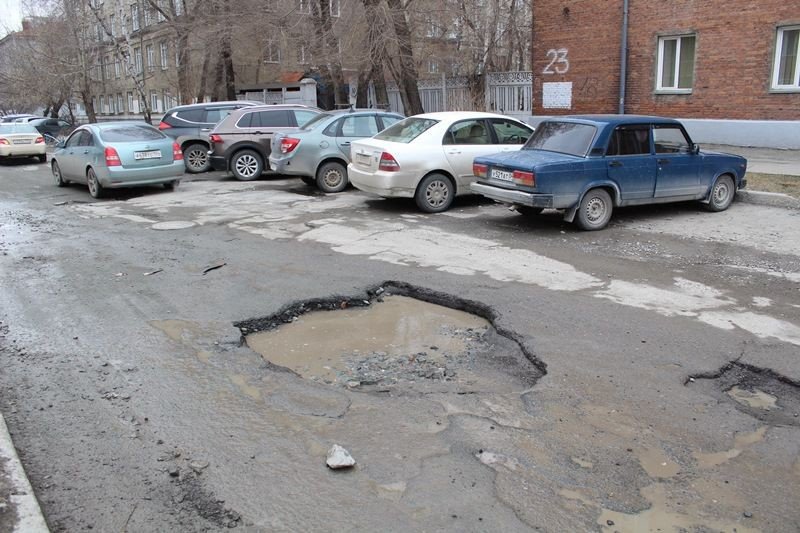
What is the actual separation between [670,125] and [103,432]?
342 inches

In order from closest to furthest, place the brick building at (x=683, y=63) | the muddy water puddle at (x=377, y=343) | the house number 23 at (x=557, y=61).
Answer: the muddy water puddle at (x=377, y=343) → the brick building at (x=683, y=63) → the house number 23 at (x=557, y=61)

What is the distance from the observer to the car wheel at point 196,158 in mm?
17500

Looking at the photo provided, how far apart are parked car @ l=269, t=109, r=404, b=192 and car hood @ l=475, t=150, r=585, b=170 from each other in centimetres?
422

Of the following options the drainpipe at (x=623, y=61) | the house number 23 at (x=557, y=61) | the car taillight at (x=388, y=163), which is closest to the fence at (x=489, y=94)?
the house number 23 at (x=557, y=61)

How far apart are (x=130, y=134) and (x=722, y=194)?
36.9ft

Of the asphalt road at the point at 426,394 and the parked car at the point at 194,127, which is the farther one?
the parked car at the point at 194,127

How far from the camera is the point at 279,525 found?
3.04 metres

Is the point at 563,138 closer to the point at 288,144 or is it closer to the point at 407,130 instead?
the point at 407,130

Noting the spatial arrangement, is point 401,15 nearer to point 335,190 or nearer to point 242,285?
point 335,190

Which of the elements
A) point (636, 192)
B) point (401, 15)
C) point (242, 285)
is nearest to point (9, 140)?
point (401, 15)

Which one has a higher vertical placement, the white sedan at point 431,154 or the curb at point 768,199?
the white sedan at point 431,154

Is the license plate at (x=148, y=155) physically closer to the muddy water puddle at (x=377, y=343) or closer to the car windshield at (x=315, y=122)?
the car windshield at (x=315, y=122)

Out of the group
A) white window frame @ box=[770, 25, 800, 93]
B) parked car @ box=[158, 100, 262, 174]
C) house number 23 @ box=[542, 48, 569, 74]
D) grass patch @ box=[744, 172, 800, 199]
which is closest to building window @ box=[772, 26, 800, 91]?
white window frame @ box=[770, 25, 800, 93]

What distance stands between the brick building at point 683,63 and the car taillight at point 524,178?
35.9ft
